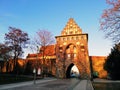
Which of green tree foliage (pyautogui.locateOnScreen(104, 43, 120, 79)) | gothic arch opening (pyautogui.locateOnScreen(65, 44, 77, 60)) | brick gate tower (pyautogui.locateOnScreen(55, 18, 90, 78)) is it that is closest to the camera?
green tree foliage (pyautogui.locateOnScreen(104, 43, 120, 79))

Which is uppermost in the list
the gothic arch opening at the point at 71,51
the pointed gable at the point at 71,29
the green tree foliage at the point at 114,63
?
the pointed gable at the point at 71,29

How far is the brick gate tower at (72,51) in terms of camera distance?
47188mm

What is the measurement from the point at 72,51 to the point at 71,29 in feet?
21.1

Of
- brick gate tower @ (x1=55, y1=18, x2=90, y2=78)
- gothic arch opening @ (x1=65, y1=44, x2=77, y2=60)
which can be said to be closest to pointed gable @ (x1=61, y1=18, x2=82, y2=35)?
brick gate tower @ (x1=55, y1=18, x2=90, y2=78)

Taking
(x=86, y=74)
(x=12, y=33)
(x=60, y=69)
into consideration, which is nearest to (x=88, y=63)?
(x=86, y=74)

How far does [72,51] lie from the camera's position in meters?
48.9

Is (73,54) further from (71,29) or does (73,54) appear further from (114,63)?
(114,63)

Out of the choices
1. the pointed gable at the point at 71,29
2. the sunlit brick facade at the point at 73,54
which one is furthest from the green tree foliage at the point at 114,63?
the pointed gable at the point at 71,29

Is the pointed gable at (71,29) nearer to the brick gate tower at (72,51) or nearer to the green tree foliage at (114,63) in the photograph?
the brick gate tower at (72,51)

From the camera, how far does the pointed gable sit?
4932cm

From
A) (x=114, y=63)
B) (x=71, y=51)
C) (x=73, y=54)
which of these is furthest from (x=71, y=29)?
(x=114, y=63)

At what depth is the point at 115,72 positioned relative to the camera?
36.8 metres

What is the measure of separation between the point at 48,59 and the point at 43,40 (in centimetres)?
999

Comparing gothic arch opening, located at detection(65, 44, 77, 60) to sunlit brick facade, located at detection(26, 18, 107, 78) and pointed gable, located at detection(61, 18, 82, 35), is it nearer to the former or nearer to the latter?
sunlit brick facade, located at detection(26, 18, 107, 78)
